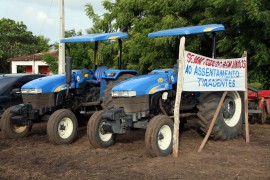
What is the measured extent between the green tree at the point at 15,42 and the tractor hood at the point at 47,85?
32.2 meters

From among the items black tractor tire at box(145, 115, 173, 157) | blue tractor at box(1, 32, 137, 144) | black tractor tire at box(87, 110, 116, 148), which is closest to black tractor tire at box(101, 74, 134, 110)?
blue tractor at box(1, 32, 137, 144)

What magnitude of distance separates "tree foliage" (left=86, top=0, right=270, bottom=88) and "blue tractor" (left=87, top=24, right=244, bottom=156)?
3681 millimetres

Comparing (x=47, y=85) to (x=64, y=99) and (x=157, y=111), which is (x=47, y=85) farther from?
(x=157, y=111)

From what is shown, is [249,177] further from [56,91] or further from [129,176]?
[56,91]

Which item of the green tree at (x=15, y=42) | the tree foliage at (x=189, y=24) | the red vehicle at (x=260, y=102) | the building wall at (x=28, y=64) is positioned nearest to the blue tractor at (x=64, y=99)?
the red vehicle at (x=260, y=102)

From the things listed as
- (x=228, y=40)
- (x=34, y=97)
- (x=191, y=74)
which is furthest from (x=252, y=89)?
(x=34, y=97)

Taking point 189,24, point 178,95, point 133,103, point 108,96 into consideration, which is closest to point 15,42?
point 189,24

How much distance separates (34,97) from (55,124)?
42.3 inches

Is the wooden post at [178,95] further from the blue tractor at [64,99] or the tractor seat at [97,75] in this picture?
the tractor seat at [97,75]

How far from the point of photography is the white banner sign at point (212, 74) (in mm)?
7562

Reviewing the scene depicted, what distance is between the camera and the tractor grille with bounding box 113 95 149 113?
7.70 metres

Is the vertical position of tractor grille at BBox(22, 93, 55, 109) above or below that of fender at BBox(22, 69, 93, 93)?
below

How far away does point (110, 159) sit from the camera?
7.21 metres

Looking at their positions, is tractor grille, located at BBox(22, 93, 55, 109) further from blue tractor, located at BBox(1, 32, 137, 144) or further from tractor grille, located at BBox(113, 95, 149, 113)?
tractor grille, located at BBox(113, 95, 149, 113)
